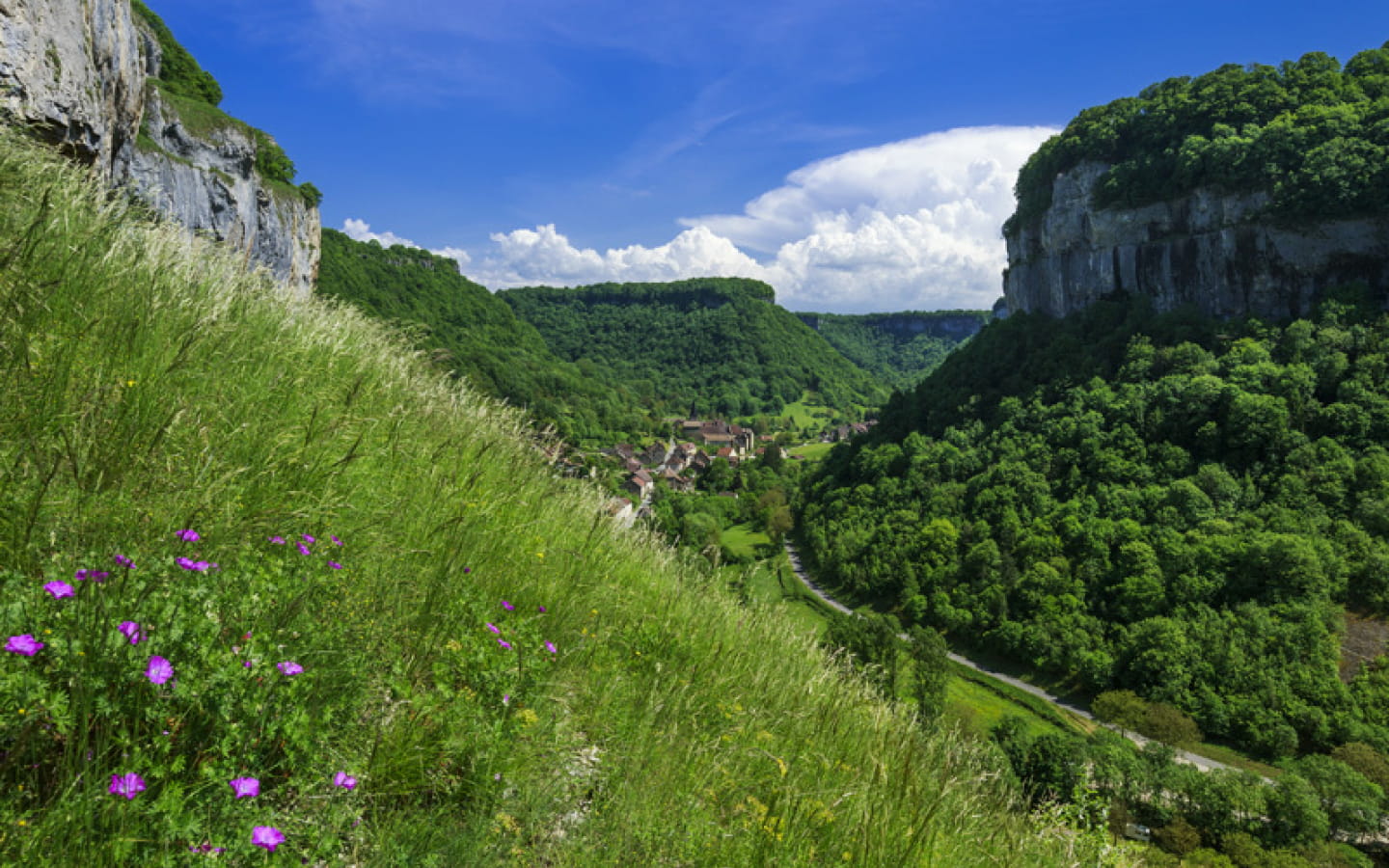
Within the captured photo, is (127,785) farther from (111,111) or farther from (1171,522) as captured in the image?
(1171,522)

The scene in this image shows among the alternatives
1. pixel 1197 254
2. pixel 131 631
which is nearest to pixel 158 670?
A: pixel 131 631

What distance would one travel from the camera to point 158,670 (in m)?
1.33

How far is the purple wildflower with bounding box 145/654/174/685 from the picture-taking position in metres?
1.31

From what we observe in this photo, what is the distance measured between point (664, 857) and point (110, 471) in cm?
219

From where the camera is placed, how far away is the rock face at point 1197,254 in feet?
161

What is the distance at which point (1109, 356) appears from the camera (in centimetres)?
5622

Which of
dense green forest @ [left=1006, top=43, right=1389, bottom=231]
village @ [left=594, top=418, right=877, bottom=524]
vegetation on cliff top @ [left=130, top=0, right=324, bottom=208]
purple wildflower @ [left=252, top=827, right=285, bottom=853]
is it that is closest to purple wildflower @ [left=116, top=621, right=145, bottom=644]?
purple wildflower @ [left=252, top=827, right=285, bottom=853]

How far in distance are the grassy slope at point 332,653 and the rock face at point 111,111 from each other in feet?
6.37

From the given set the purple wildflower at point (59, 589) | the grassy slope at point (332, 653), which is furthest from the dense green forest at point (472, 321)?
the purple wildflower at point (59, 589)

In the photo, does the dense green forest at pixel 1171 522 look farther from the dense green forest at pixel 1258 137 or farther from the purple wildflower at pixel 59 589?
the purple wildflower at pixel 59 589

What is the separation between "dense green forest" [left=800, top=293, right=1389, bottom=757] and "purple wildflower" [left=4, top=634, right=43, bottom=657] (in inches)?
1760

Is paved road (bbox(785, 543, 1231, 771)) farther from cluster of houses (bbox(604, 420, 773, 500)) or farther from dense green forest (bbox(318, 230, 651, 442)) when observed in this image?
dense green forest (bbox(318, 230, 651, 442))

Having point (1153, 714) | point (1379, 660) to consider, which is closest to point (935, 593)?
point (1153, 714)

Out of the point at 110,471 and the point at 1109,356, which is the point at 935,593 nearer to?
the point at 1109,356
